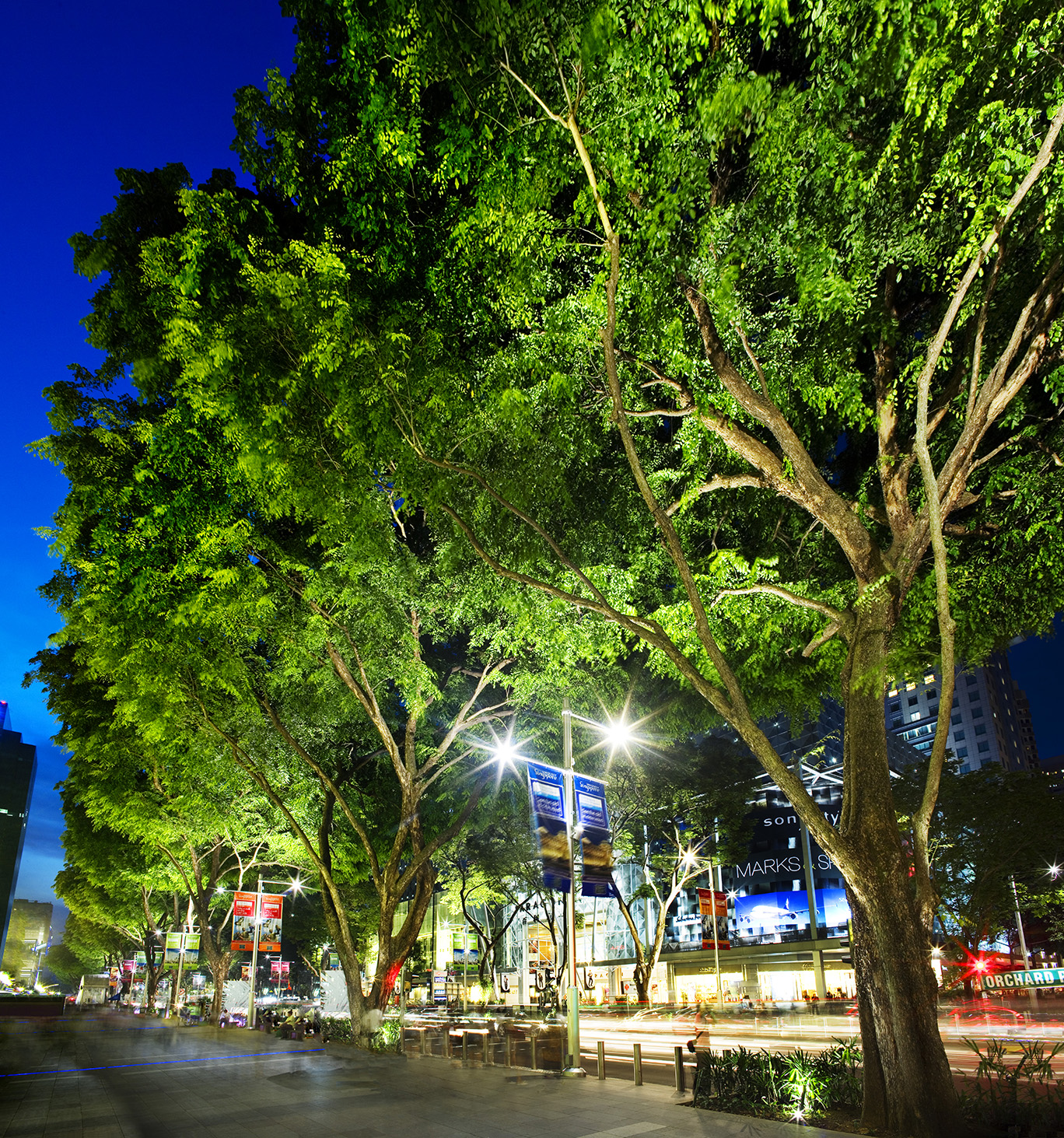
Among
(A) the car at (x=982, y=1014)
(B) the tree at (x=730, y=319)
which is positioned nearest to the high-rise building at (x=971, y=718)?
(A) the car at (x=982, y=1014)

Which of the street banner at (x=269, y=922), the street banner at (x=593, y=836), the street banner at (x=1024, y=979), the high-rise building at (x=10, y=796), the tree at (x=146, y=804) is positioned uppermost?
the high-rise building at (x=10, y=796)

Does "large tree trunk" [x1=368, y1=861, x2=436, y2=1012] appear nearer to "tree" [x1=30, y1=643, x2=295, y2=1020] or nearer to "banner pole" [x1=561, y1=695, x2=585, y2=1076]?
"banner pole" [x1=561, y1=695, x2=585, y2=1076]

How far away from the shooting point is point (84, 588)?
1744 centimetres

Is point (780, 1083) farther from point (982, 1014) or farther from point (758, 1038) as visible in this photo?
point (982, 1014)

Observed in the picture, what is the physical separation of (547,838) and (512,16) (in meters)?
12.0

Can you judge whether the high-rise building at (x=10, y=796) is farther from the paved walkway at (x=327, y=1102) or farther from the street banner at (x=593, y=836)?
the street banner at (x=593, y=836)

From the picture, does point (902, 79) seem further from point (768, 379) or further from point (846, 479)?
point (846, 479)

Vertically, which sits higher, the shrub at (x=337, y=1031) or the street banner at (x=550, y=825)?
the street banner at (x=550, y=825)

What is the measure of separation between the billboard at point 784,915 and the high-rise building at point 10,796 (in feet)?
420

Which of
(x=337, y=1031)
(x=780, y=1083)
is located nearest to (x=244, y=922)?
(x=337, y=1031)

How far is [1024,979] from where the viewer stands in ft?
185

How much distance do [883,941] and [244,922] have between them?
31.0m

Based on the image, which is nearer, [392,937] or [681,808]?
[392,937]

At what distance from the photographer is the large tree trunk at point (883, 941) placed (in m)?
8.48
